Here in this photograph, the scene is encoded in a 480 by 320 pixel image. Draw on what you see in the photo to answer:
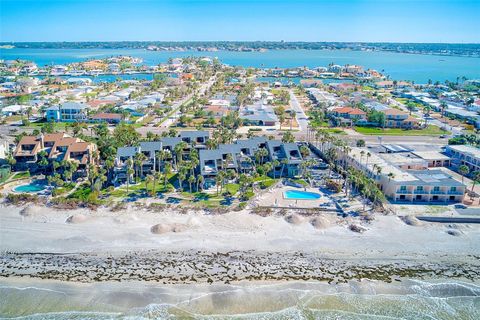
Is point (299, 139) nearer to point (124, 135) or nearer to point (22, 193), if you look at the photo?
point (124, 135)

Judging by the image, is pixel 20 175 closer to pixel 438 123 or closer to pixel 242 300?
pixel 242 300

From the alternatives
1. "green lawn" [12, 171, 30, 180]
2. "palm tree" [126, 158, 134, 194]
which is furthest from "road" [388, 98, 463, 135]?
"green lawn" [12, 171, 30, 180]

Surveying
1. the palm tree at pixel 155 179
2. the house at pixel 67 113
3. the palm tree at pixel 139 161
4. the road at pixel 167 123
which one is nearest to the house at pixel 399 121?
the road at pixel 167 123

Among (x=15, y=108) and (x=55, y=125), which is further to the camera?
(x=15, y=108)

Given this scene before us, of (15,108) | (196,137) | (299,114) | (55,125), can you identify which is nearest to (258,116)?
(299,114)

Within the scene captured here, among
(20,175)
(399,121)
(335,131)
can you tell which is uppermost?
(399,121)

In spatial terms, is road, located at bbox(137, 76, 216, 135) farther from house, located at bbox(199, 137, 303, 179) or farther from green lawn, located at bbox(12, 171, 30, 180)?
house, located at bbox(199, 137, 303, 179)
